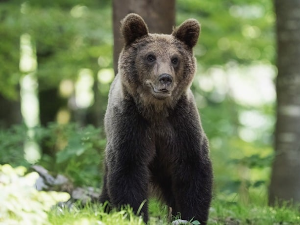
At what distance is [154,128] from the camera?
5.32 metres

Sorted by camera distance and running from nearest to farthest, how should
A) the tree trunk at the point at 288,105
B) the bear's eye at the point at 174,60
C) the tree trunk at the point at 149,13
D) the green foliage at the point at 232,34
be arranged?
the bear's eye at the point at 174,60, the tree trunk at the point at 149,13, the tree trunk at the point at 288,105, the green foliage at the point at 232,34

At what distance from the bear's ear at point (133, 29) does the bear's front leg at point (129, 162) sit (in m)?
0.73

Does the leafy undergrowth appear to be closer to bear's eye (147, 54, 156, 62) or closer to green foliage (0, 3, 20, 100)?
bear's eye (147, 54, 156, 62)

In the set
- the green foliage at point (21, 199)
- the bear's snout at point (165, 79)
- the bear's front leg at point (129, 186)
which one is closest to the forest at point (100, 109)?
the green foliage at point (21, 199)

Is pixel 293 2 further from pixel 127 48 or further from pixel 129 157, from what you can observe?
pixel 129 157

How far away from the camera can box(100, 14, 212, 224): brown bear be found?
514 cm

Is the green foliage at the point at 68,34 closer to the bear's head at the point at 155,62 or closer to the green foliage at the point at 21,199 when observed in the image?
the bear's head at the point at 155,62

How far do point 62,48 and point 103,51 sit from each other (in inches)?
92.0

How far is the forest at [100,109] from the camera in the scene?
16.8ft

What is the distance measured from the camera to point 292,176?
7988 mm

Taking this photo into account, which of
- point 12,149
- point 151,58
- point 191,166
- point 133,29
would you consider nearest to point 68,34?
point 12,149

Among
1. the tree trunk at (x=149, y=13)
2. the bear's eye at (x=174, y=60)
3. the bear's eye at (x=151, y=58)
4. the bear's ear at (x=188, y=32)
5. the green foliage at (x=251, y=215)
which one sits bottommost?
the green foliage at (x=251, y=215)

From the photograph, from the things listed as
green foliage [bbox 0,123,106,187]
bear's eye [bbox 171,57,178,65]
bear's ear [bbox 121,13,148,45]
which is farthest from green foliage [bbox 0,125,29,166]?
bear's eye [bbox 171,57,178,65]

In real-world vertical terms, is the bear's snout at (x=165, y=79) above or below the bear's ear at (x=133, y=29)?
below
